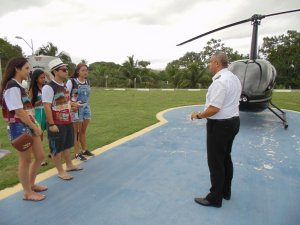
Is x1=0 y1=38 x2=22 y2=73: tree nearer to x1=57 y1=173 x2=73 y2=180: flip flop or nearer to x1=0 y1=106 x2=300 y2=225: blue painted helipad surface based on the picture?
x1=0 y1=106 x2=300 y2=225: blue painted helipad surface

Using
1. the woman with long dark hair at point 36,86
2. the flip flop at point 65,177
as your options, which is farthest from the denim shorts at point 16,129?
the flip flop at point 65,177

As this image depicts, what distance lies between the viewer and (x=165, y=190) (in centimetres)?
387

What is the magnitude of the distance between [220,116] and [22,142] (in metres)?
2.28

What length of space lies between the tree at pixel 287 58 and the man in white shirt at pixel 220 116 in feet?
129

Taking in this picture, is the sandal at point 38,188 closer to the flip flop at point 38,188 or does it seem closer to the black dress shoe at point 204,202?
the flip flop at point 38,188

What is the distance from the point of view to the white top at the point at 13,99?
3089mm

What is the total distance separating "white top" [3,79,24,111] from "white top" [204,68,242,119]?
2.12m

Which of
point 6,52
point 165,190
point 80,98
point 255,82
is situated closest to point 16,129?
point 80,98

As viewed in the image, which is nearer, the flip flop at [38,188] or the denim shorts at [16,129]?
the denim shorts at [16,129]

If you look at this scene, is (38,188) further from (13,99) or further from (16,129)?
(13,99)

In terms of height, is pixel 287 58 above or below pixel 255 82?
above

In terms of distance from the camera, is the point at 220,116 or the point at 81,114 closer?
the point at 220,116

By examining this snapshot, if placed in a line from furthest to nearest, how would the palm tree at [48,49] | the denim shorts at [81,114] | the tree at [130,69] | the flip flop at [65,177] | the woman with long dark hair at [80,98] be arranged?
1. the palm tree at [48,49]
2. the tree at [130,69]
3. the denim shorts at [81,114]
4. the woman with long dark hair at [80,98]
5. the flip flop at [65,177]

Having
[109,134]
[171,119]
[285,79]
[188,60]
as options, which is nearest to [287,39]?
[285,79]
